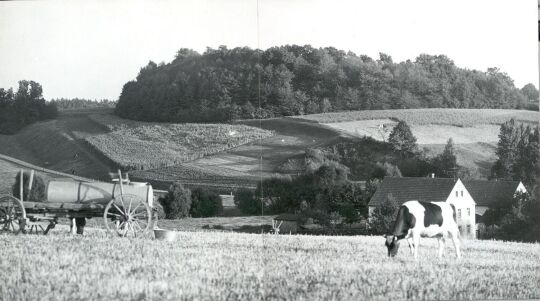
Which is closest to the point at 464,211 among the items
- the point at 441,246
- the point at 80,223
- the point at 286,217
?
the point at 441,246

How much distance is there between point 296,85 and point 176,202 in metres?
2.05

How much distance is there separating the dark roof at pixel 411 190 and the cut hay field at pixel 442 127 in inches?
17.0

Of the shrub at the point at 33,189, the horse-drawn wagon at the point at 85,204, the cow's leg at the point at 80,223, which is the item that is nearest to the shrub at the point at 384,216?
the horse-drawn wagon at the point at 85,204

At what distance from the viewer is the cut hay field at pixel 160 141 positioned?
28.5 feet

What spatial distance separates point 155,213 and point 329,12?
3.21 meters

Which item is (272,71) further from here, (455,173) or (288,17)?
(455,173)

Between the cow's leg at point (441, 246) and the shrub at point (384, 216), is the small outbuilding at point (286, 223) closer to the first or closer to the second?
the shrub at point (384, 216)

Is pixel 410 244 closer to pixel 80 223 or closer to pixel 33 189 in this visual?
pixel 80 223

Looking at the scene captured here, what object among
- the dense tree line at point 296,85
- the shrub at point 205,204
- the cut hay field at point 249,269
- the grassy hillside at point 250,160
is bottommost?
the cut hay field at point 249,269

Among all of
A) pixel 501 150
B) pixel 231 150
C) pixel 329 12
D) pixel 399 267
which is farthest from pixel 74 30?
pixel 501 150

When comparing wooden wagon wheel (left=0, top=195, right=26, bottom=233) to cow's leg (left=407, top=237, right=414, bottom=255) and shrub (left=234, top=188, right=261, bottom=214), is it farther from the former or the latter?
cow's leg (left=407, top=237, right=414, bottom=255)

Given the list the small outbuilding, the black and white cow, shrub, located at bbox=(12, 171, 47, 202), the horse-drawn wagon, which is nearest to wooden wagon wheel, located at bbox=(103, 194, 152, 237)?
the horse-drawn wagon

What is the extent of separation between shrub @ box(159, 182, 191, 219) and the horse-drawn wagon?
190 millimetres

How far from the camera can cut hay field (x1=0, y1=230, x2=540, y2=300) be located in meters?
7.11
